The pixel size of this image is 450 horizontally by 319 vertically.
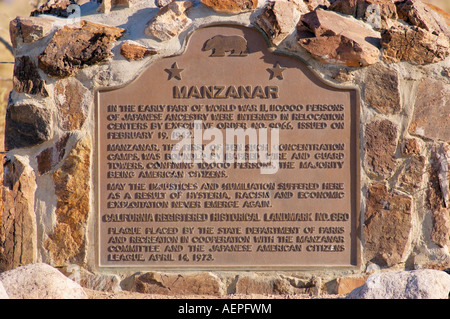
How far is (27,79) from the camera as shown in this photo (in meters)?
3.62

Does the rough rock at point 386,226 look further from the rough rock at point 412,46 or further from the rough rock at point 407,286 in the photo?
the rough rock at point 412,46

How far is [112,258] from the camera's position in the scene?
3.51 meters

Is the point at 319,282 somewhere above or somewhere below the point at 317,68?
below

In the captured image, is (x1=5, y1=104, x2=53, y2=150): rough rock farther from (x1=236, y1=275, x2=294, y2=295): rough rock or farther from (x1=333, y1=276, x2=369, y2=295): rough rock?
(x1=333, y1=276, x2=369, y2=295): rough rock

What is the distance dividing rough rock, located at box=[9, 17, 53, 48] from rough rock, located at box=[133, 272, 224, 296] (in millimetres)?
1845

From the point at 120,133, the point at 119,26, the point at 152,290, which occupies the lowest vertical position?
the point at 152,290

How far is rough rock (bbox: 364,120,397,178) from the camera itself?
3.52 meters

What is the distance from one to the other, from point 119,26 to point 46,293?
6.21 feet

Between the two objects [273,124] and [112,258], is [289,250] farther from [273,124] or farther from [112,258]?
[112,258]

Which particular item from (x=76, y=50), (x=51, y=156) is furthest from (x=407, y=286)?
(x=76, y=50)

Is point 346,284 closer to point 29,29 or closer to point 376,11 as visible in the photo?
point 376,11

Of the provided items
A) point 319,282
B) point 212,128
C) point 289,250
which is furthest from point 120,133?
point 319,282

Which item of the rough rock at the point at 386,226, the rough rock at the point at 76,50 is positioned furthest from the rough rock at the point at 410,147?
the rough rock at the point at 76,50

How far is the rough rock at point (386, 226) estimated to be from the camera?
11.5 feet
